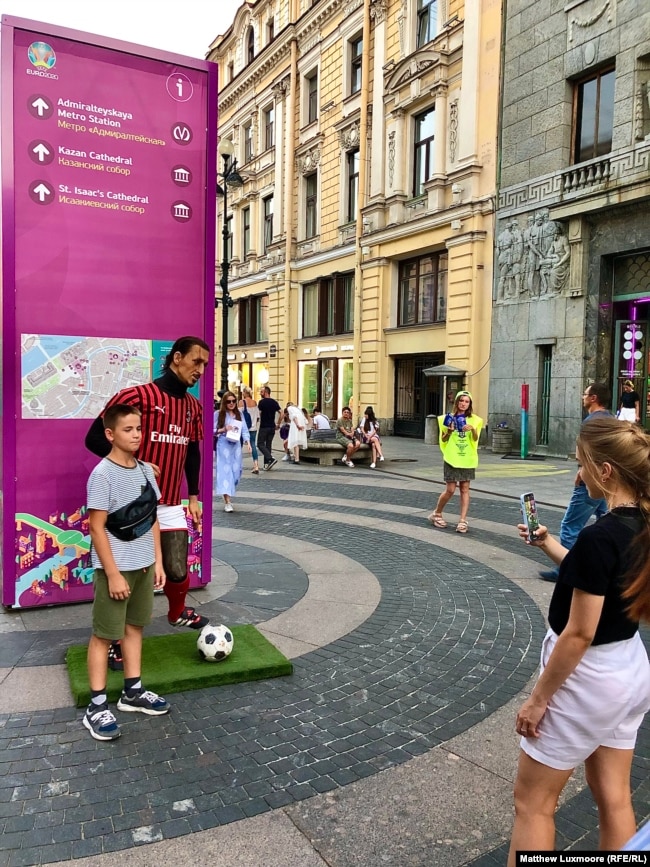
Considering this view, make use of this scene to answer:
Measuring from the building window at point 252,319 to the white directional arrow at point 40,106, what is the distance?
29314 mm

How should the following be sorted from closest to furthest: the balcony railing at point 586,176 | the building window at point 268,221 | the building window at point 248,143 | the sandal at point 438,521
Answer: the sandal at point 438,521
the balcony railing at point 586,176
the building window at point 268,221
the building window at point 248,143

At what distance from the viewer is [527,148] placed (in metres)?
18.1

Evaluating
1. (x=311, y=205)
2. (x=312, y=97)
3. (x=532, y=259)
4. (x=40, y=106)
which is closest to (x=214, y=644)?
(x=40, y=106)

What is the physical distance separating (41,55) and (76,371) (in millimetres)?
2296

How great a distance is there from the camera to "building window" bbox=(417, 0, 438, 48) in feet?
70.3

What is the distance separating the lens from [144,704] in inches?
137

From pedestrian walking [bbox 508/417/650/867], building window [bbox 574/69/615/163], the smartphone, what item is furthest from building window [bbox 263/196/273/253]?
pedestrian walking [bbox 508/417/650/867]

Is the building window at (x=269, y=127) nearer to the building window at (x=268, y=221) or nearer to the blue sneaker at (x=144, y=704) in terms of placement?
the building window at (x=268, y=221)

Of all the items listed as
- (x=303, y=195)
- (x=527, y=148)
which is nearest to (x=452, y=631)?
(x=527, y=148)

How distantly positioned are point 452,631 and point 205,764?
2.34 metres

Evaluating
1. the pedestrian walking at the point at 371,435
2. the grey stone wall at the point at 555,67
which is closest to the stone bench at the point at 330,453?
the pedestrian walking at the point at 371,435

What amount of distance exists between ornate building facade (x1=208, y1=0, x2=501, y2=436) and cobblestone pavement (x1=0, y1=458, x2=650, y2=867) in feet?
49.3

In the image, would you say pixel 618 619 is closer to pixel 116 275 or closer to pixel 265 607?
pixel 265 607

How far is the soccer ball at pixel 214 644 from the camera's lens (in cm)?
405
